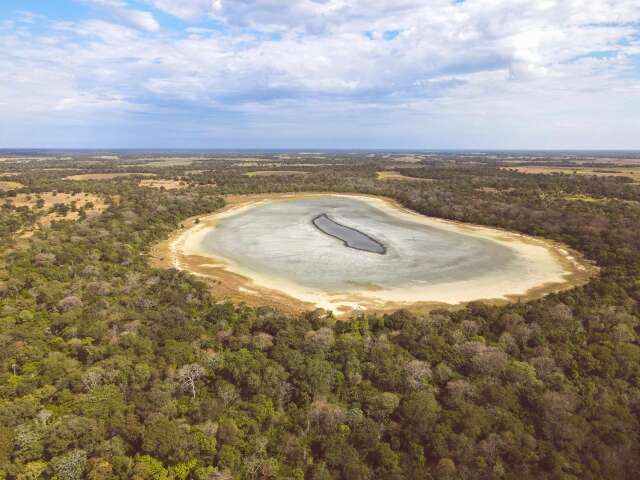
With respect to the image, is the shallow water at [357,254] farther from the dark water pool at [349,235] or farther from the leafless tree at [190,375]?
the leafless tree at [190,375]

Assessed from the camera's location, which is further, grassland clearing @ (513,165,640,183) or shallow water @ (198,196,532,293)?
grassland clearing @ (513,165,640,183)

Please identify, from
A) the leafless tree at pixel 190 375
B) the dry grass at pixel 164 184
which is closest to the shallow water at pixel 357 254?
the leafless tree at pixel 190 375

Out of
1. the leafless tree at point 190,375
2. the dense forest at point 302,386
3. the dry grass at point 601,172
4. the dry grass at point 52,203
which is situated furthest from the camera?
the dry grass at point 601,172

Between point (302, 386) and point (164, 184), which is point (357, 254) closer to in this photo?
point (302, 386)

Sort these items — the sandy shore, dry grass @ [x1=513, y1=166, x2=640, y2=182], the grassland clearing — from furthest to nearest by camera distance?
the grassland clearing
dry grass @ [x1=513, y1=166, x2=640, y2=182]
the sandy shore

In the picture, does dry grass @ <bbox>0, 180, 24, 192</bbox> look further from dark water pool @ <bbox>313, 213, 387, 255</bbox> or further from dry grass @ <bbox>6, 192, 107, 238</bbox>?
dark water pool @ <bbox>313, 213, 387, 255</bbox>

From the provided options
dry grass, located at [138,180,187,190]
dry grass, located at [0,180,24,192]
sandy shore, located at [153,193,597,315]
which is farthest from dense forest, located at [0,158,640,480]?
dry grass, located at [138,180,187,190]
